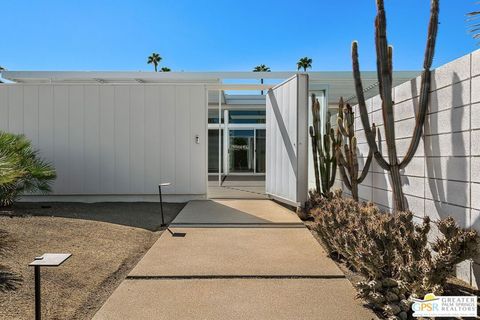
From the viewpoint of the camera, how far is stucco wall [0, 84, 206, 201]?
352 inches

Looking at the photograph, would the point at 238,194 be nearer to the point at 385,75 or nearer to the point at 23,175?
the point at 23,175

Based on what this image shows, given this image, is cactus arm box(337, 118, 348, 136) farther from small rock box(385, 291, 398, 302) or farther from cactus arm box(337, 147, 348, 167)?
small rock box(385, 291, 398, 302)

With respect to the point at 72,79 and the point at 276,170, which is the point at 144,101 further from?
the point at 72,79

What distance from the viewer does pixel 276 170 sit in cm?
879

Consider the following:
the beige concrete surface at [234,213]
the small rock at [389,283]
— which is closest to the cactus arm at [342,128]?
the beige concrete surface at [234,213]

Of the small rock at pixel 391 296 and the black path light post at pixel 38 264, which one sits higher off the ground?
the black path light post at pixel 38 264

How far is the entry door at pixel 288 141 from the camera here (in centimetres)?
734

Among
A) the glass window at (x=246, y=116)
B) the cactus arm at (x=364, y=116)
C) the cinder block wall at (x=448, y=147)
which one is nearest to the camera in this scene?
the cinder block wall at (x=448, y=147)

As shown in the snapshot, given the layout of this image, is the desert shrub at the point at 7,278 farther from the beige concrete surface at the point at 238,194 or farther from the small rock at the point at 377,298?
the beige concrete surface at the point at 238,194

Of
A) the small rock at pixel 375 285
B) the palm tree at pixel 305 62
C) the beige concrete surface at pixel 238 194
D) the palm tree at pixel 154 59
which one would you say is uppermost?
the palm tree at pixel 154 59

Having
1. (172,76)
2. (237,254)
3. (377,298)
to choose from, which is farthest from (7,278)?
(172,76)

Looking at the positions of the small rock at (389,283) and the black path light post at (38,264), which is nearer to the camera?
the black path light post at (38,264)

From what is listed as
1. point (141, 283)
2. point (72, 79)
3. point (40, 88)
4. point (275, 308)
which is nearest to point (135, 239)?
point (141, 283)

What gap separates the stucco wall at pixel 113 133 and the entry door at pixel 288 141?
5.83 ft
